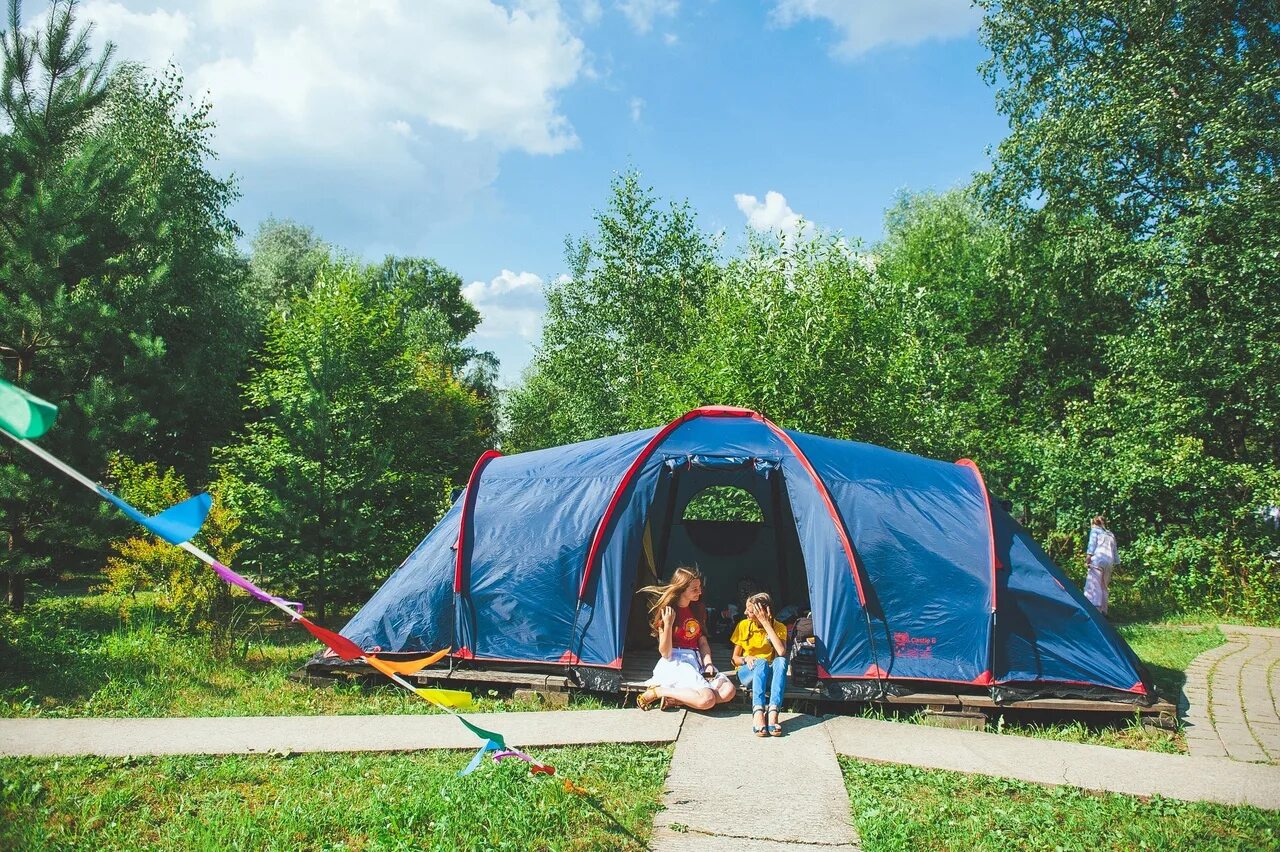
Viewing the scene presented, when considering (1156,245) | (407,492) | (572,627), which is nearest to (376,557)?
(407,492)

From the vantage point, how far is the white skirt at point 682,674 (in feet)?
21.9

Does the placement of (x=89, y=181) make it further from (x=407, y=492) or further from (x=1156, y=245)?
(x=1156, y=245)

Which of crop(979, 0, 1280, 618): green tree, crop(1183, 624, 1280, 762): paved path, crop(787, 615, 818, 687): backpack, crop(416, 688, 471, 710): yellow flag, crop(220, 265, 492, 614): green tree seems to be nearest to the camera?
crop(416, 688, 471, 710): yellow flag

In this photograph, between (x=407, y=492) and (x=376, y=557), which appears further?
(x=407, y=492)

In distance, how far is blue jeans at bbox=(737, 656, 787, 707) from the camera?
6.24 metres

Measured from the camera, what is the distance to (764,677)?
634 cm

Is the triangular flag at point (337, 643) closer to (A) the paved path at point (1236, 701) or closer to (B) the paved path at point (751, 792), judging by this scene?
(B) the paved path at point (751, 792)

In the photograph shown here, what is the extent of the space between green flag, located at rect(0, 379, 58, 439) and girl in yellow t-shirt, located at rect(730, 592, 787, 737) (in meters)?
4.68

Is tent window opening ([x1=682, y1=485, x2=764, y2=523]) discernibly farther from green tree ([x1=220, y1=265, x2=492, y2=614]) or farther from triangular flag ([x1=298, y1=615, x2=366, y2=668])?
triangular flag ([x1=298, y1=615, x2=366, y2=668])

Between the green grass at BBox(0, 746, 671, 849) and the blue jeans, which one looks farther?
the blue jeans

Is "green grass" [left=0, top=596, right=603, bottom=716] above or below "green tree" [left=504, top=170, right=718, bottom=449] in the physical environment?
below

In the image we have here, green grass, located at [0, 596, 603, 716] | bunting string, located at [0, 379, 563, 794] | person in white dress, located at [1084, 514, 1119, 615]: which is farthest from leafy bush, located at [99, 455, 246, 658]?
person in white dress, located at [1084, 514, 1119, 615]

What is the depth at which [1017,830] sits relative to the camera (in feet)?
15.2

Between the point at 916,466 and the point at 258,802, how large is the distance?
555 centimetres
